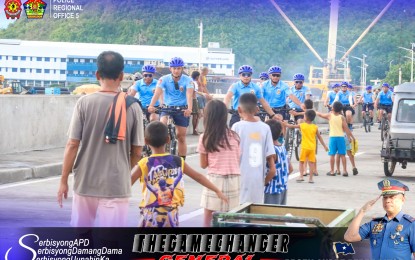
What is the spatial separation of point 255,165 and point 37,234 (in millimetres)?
1908

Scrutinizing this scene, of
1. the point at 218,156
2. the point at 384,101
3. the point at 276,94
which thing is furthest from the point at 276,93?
the point at 384,101

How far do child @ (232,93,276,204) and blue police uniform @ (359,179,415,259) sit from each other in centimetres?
285

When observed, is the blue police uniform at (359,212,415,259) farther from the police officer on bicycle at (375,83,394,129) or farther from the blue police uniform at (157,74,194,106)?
the police officer on bicycle at (375,83,394,129)

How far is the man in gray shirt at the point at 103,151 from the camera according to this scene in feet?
24.3

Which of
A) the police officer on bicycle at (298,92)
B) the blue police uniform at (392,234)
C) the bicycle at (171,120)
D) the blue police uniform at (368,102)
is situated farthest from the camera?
the blue police uniform at (368,102)

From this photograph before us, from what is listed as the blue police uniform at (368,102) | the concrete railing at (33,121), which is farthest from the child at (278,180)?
the blue police uniform at (368,102)

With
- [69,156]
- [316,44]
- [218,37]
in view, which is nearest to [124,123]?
[69,156]

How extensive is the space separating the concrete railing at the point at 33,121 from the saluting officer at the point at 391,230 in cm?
1269

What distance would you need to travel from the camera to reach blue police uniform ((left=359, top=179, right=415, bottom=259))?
6.23 m

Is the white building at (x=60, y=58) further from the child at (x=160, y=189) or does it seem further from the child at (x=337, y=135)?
the child at (x=160, y=189)

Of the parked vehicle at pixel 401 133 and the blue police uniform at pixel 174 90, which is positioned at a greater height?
the blue police uniform at pixel 174 90

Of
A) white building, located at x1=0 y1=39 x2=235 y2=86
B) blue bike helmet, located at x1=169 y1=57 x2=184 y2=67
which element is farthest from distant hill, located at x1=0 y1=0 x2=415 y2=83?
blue bike helmet, located at x1=169 y1=57 x2=184 y2=67

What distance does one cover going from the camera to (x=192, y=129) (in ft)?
89.7

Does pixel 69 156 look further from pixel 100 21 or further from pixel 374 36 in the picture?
pixel 374 36
